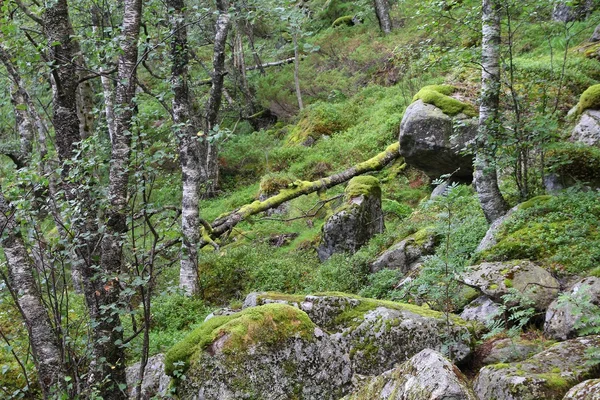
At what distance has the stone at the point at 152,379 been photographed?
5.33 metres

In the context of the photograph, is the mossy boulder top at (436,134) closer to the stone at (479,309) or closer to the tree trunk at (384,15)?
the stone at (479,309)

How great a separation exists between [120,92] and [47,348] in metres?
2.46

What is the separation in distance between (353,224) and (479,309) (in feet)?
15.0

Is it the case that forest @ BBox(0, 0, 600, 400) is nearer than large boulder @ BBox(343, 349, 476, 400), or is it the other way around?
large boulder @ BBox(343, 349, 476, 400)

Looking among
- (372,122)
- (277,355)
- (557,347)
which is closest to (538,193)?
(557,347)

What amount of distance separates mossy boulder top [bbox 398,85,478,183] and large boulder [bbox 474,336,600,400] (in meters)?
6.38

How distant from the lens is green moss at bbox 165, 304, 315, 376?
4.84 meters

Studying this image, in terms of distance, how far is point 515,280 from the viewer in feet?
18.4

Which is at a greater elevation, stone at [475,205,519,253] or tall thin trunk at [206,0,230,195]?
tall thin trunk at [206,0,230,195]

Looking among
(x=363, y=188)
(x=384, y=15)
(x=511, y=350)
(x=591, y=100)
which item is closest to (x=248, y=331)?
(x=511, y=350)

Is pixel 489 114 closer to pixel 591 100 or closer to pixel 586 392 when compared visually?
pixel 591 100

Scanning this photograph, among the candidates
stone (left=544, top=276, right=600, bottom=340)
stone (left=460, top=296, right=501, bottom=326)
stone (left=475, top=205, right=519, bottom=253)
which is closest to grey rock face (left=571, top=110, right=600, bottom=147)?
stone (left=475, top=205, right=519, bottom=253)

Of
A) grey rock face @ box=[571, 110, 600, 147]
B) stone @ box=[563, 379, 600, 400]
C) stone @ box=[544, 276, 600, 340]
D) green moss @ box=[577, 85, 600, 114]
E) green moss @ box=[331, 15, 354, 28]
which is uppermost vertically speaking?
green moss @ box=[331, 15, 354, 28]

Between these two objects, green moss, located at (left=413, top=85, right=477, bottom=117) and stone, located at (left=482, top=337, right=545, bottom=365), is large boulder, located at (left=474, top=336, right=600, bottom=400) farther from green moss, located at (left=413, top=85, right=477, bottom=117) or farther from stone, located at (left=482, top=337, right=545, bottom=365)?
green moss, located at (left=413, top=85, right=477, bottom=117)
